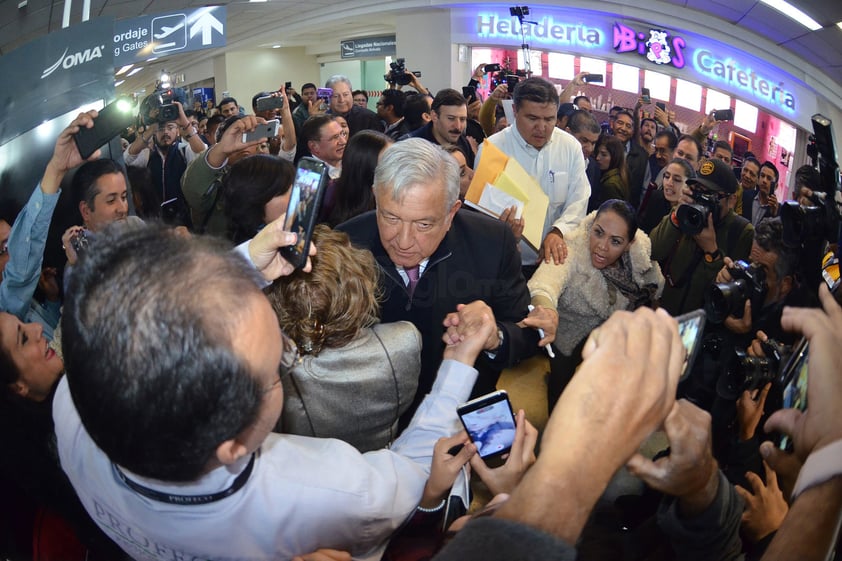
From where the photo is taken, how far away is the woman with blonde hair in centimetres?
127

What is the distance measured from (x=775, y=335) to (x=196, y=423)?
0.72 m

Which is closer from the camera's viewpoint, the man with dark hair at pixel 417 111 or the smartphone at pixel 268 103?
the smartphone at pixel 268 103

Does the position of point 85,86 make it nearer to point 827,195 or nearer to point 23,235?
point 23,235

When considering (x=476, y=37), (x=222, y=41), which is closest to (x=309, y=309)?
(x=222, y=41)

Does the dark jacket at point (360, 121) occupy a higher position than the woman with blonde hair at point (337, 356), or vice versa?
the dark jacket at point (360, 121)

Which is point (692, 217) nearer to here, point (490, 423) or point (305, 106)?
point (490, 423)

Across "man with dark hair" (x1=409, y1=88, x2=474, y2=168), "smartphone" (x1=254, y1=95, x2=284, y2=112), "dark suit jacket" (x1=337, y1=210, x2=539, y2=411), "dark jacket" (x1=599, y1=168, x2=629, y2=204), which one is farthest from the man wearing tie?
"smartphone" (x1=254, y1=95, x2=284, y2=112)

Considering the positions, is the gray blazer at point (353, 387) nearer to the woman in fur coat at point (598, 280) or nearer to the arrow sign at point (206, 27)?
the woman in fur coat at point (598, 280)

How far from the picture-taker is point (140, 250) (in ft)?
2.24

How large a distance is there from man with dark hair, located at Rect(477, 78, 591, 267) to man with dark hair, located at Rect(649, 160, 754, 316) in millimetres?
1697

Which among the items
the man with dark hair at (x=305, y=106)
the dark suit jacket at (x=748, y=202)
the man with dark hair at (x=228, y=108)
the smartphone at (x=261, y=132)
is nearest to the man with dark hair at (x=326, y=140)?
the smartphone at (x=261, y=132)

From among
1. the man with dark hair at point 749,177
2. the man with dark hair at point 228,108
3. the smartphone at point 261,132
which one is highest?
the man with dark hair at point 228,108

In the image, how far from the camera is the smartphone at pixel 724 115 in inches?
35.9

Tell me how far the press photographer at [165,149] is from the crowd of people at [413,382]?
1279 mm
